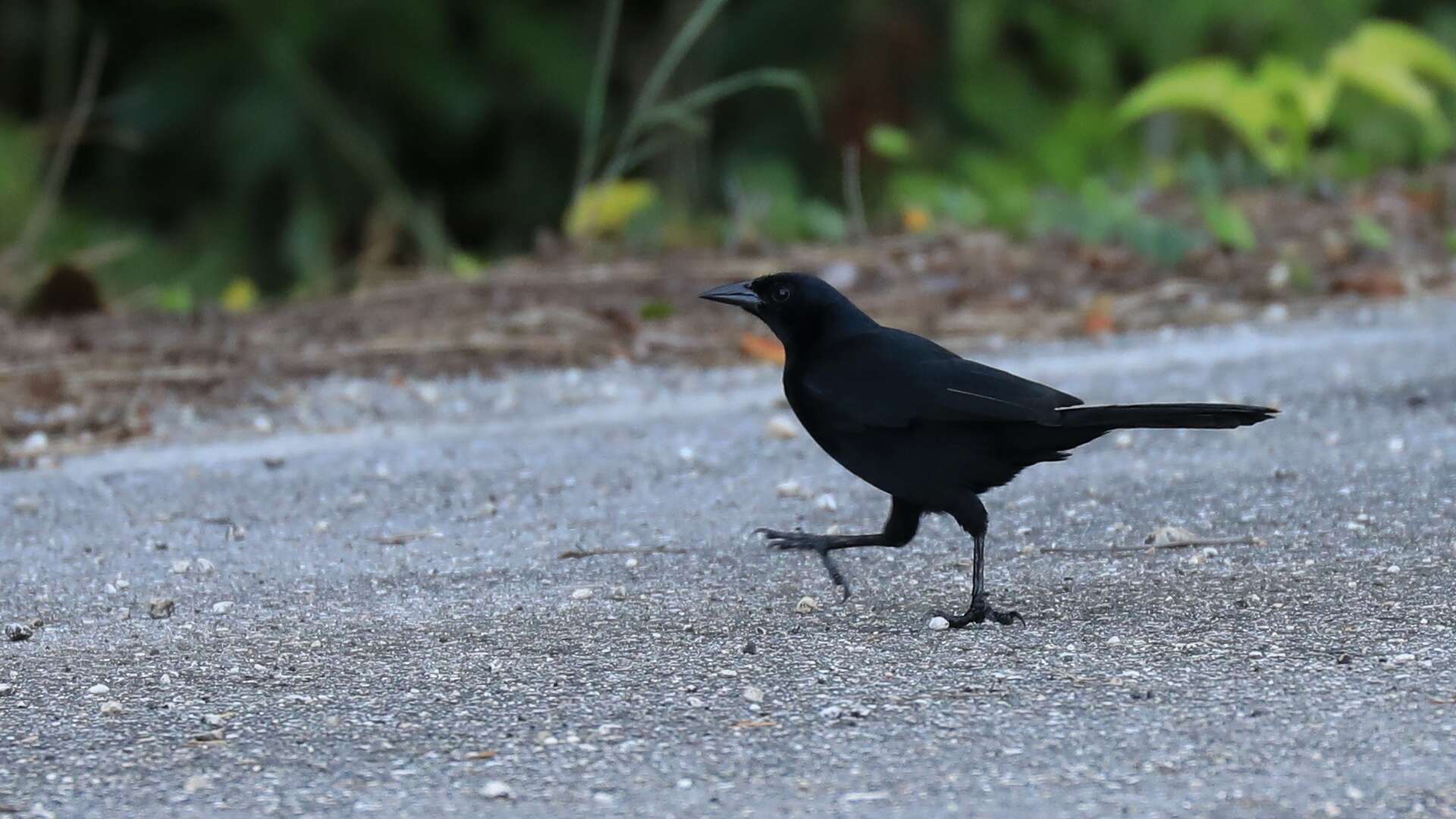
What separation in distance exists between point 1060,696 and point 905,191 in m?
6.06

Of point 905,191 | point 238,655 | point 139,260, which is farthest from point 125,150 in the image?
point 238,655

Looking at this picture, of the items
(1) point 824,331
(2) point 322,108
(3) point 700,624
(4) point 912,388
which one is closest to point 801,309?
(1) point 824,331

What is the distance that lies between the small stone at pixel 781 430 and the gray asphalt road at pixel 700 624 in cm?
3

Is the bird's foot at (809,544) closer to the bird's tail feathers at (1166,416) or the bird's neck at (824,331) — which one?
the bird's neck at (824,331)

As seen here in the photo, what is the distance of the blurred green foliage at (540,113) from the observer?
28.9ft

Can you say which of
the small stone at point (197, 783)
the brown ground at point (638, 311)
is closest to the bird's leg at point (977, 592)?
the small stone at point (197, 783)

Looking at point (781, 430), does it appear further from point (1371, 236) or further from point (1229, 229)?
point (1371, 236)

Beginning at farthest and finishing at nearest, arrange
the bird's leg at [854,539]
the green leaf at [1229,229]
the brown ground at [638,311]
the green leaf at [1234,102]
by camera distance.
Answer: the green leaf at [1234,102], the green leaf at [1229,229], the brown ground at [638,311], the bird's leg at [854,539]

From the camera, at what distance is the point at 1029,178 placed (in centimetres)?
898

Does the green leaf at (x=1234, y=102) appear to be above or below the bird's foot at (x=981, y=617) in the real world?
above

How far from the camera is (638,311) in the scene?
593 cm

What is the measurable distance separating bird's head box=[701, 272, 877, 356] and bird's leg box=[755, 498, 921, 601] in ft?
1.20

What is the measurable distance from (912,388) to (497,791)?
3.96ft

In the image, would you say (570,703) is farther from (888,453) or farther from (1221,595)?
(1221,595)
